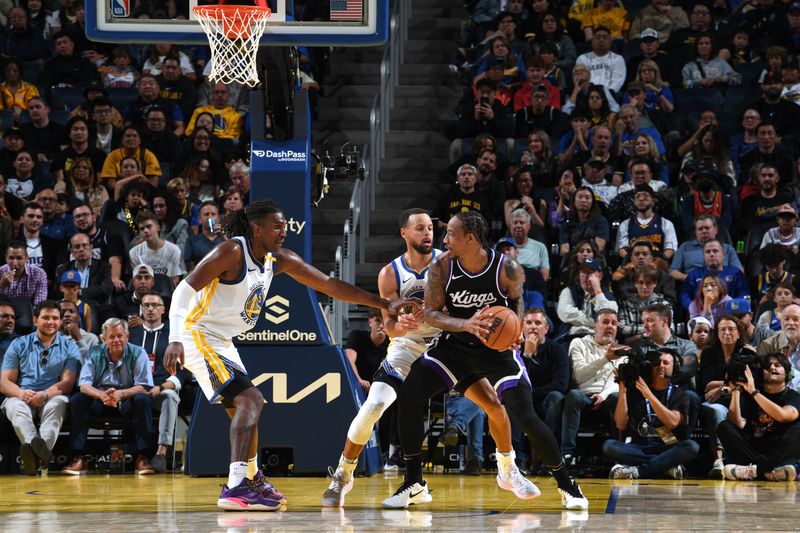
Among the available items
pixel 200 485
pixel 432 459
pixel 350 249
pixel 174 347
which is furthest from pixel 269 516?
pixel 350 249

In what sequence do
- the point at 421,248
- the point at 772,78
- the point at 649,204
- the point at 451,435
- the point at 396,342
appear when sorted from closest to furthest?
1. the point at 396,342
2. the point at 421,248
3. the point at 451,435
4. the point at 649,204
5. the point at 772,78

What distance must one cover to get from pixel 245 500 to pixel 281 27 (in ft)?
11.6

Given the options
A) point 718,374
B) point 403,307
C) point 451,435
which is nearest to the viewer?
point 403,307

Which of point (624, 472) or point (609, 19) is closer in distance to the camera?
point (624, 472)

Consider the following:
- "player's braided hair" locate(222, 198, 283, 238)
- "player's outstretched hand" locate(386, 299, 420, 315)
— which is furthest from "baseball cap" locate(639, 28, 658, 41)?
"player's braided hair" locate(222, 198, 283, 238)

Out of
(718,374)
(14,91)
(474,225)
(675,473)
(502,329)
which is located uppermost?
(14,91)

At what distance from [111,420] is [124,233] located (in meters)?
2.92

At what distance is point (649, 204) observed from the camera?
498 inches

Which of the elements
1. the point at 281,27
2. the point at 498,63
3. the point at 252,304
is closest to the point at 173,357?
the point at 252,304

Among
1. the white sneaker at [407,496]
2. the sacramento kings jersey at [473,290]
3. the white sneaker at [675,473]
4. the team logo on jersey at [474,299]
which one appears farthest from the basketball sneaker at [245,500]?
the white sneaker at [675,473]

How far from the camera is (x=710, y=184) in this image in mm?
12906

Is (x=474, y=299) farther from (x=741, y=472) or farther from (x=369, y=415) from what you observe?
(x=741, y=472)

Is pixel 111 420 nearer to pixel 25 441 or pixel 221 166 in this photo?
pixel 25 441

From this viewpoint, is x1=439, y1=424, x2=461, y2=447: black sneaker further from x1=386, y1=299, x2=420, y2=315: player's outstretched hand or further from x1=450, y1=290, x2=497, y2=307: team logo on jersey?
x1=450, y1=290, x2=497, y2=307: team logo on jersey
